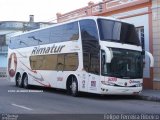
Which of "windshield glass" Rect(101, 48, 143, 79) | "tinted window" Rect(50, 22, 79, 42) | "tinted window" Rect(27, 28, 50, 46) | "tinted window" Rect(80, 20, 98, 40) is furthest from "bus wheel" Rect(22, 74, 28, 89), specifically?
"windshield glass" Rect(101, 48, 143, 79)

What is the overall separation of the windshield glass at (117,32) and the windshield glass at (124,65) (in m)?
0.57

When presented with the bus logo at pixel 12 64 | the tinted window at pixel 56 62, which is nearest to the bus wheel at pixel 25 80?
the tinted window at pixel 56 62

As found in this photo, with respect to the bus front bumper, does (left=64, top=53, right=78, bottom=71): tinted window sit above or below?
above

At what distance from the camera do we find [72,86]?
22672 millimetres

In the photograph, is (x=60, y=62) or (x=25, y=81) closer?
(x=60, y=62)

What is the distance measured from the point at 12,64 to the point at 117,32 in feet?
44.3

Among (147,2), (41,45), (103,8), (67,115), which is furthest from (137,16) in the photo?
(67,115)

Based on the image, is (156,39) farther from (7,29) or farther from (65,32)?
(7,29)

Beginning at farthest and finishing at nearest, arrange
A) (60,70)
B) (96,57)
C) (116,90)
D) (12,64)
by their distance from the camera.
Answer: (12,64)
(60,70)
(96,57)
(116,90)

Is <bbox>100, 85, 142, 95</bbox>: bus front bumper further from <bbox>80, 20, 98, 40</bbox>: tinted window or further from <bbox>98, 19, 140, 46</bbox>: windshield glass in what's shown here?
<bbox>80, 20, 98, 40</bbox>: tinted window

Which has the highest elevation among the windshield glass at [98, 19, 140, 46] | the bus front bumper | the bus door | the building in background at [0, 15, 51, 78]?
the building in background at [0, 15, 51, 78]

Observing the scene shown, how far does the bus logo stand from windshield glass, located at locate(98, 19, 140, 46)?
1237cm

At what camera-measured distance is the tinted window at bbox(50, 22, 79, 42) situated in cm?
2245

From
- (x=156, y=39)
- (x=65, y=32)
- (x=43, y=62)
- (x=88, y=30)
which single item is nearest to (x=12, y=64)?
(x=43, y=62)
